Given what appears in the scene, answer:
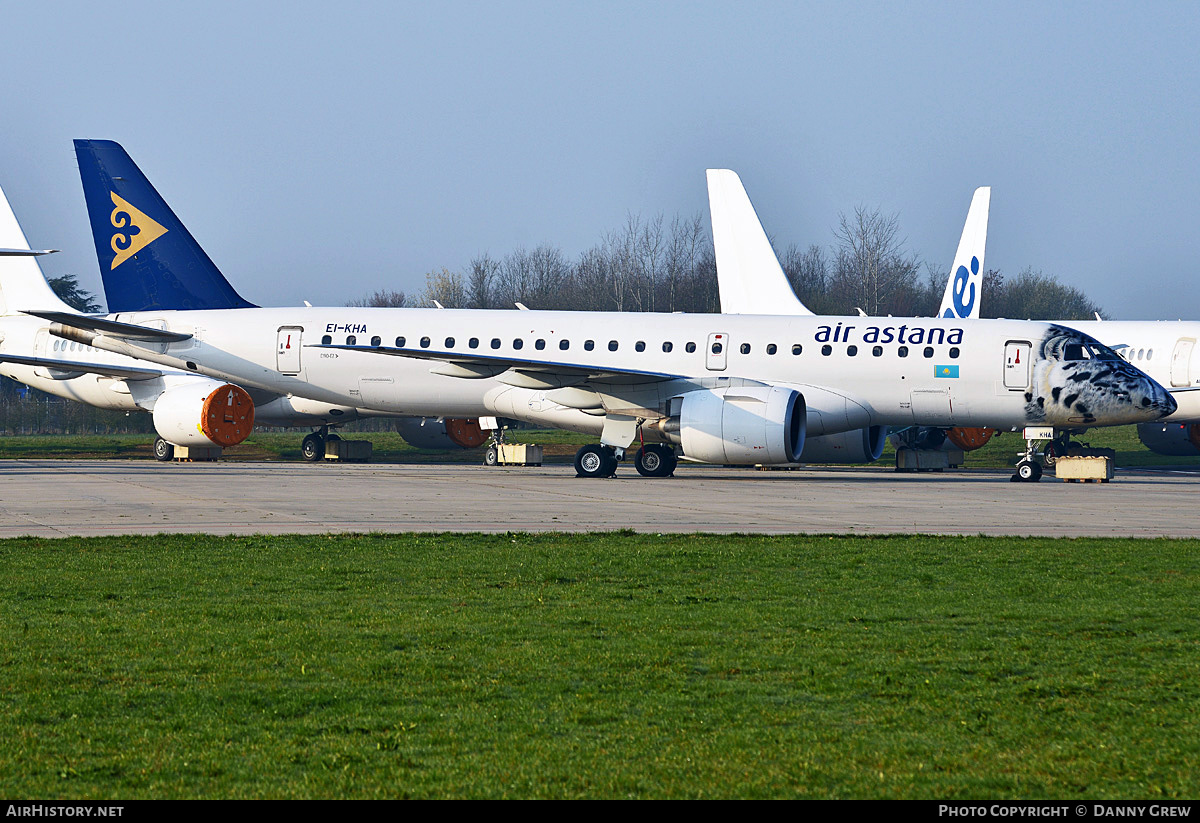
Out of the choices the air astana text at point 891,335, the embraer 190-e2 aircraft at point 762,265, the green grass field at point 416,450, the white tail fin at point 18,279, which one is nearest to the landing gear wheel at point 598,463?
the air astana text at point 891,335

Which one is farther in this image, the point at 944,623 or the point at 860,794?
the point at 944,623

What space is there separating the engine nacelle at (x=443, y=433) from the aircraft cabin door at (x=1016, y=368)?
17395 mm

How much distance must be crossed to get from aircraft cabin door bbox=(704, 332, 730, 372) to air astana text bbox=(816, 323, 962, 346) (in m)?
1.87

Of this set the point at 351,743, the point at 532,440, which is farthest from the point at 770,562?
the point at 532,440

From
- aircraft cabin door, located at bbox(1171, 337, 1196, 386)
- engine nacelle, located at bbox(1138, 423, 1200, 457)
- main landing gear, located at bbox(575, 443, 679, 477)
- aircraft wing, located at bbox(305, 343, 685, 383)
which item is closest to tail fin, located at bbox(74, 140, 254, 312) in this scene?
aircraft wing, located at bbox(305, 343, 685, 383)

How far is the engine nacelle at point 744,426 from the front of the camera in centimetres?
2403

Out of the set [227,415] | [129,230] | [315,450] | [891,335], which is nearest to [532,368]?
[891,335]

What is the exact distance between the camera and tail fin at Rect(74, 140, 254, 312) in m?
31.5

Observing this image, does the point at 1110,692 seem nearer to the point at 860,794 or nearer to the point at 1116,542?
the point at 860,794

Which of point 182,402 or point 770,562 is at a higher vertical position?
point 182,402

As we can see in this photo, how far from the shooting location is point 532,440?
153 ft

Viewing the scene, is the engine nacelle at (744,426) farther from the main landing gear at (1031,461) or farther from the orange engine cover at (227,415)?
the orange engine cover at (227,415)

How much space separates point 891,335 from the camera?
25781 mm

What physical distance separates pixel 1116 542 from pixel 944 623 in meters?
5.78
